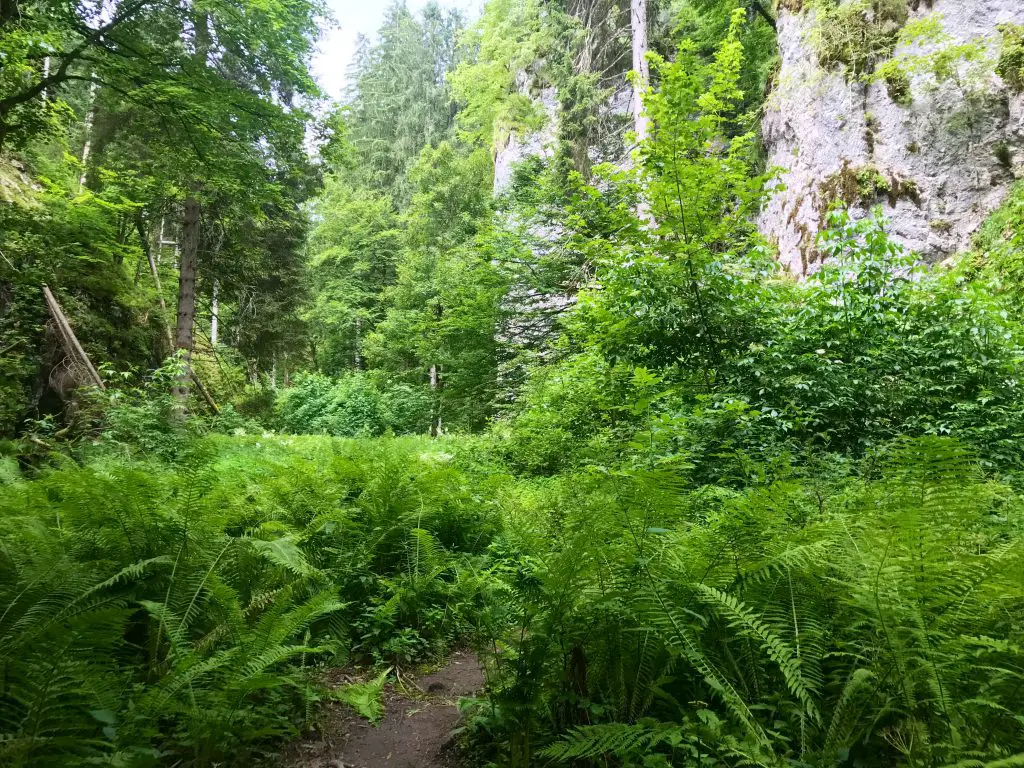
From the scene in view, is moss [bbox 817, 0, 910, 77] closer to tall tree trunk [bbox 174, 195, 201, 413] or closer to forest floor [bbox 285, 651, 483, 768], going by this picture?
forest floor [bbox 285, 651, 483, 768]

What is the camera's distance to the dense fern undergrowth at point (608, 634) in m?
1.59

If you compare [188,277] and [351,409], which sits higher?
[188,277]

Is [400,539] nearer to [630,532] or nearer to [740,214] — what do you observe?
[630,532]

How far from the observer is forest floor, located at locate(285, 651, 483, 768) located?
2.23 meters

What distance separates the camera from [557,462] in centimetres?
742

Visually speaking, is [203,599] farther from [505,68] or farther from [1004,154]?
[505,68]

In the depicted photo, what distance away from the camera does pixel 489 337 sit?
15.4m

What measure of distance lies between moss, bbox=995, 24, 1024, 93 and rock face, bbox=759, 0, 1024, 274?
101mm

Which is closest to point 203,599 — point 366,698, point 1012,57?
point 366,698

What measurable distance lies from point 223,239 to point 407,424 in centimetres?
797

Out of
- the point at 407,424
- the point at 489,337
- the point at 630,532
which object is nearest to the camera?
the point at 630,532

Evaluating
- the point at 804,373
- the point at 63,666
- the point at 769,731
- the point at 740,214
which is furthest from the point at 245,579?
the point at 740,214

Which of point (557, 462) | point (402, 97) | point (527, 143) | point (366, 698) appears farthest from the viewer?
point (402, 97)

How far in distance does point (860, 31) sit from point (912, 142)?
274cm
